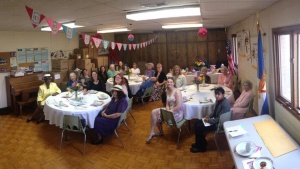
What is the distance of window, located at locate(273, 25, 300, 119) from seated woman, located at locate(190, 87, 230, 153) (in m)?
0.82

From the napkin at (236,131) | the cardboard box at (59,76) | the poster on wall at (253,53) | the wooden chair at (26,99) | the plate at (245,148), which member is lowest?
the plate at (245,148)

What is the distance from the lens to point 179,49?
10.6m

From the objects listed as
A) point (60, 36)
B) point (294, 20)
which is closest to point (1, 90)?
point (60, 36)

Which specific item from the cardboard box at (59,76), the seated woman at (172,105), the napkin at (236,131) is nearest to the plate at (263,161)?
the napkin at (236,131)

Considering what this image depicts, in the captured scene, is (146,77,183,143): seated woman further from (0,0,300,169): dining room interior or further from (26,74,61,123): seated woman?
(26,74,61,123): seated woman

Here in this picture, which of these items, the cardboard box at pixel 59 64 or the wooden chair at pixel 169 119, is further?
the cardboard box at pixel 59 64

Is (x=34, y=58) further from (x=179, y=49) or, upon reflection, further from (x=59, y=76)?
(x=179, y=49)

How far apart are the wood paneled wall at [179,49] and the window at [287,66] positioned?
6210mm

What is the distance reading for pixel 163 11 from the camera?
384 centimetres

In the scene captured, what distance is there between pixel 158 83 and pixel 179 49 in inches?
154

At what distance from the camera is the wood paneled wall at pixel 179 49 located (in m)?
10.1

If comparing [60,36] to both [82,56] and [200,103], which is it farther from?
[200,103]

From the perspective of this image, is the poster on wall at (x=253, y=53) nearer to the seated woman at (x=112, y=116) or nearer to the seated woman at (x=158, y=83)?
the seated woman at (x=158, y=83)

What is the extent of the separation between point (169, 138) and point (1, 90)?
548 centimetres
